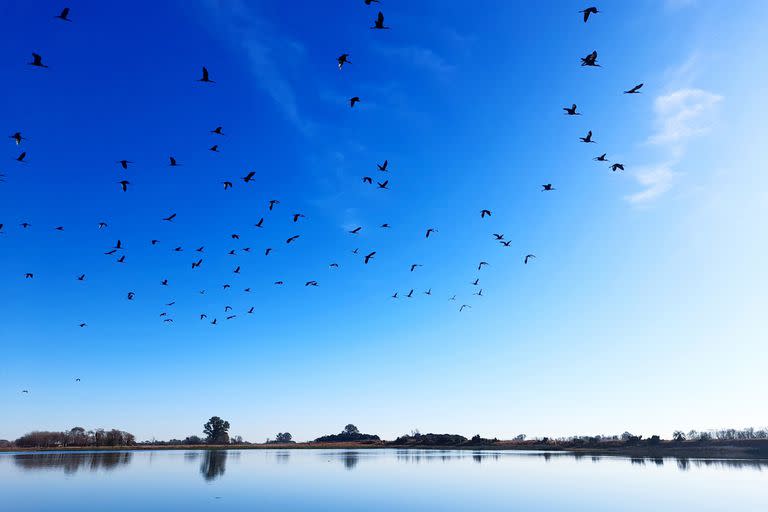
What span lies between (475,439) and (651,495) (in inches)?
5767

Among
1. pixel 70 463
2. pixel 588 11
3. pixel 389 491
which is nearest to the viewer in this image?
pixel 588 11

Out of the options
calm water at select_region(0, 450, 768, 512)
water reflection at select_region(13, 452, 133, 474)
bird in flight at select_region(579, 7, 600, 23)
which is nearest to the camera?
bird in flight at select_region(579, 7, 600, 23)

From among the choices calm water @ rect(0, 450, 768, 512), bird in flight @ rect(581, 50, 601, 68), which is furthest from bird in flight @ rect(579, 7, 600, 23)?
calm water @ rect(0, 450, 768, 512)

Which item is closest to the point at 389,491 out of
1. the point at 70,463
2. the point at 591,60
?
the point at 591,60

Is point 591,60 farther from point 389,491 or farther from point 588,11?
point 389,491

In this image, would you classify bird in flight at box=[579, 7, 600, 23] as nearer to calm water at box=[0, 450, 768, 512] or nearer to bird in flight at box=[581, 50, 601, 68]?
bird in flight at box=[581, 50, 601, 68]

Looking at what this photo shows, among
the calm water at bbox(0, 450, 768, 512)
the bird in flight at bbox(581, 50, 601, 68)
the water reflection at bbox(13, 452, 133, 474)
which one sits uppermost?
the bird in flight at bbox(581, 50, 601, 68)

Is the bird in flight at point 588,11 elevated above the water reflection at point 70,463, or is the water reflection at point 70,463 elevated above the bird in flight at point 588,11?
the bird in flight at point 588,11

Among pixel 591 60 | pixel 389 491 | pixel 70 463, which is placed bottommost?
pixel 70 463

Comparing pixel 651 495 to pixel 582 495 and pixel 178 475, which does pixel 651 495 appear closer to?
pixel 582 495

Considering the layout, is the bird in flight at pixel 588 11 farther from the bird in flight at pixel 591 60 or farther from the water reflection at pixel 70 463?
the water reflection at pixel 70 463

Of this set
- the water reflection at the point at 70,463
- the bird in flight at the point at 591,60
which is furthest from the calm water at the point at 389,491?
the bird in flight at the point at 591,60

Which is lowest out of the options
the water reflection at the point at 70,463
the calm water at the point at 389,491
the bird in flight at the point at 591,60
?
the water reflection at the point at 70,463

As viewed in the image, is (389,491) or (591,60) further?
(389,491)
